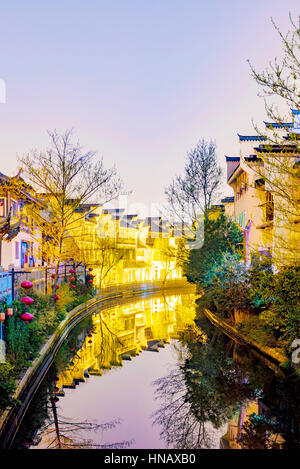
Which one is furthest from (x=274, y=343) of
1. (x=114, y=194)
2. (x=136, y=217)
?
(x=136, y=217)

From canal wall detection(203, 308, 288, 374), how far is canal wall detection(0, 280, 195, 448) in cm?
739

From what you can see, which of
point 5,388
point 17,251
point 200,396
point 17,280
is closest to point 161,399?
point 200,396

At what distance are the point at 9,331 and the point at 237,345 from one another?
33.7 feet

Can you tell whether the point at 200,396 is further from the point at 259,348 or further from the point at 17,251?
the point at 17,251

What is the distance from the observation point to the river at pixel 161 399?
9352 millimetres

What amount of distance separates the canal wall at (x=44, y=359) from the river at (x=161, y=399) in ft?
0.74

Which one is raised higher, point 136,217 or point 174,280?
point 136,217

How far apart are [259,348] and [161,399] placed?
5.52 m

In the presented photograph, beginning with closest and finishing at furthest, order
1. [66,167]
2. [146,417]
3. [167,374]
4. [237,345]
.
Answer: [146,417], [167,374], [237,345], [66,167]

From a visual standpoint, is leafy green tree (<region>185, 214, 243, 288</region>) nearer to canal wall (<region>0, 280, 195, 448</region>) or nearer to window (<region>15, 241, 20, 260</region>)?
canal wall (<region>0, 280, 195, 448</region>)

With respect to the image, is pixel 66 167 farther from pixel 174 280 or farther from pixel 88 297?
pixel 174 280

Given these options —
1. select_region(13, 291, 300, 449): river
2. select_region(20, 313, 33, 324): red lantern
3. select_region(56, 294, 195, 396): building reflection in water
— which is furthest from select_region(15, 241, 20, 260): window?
A: select_region(20, 313, 33, 324): red lantern

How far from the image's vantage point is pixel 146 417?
10.8 meters

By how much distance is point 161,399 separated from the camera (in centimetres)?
1232
